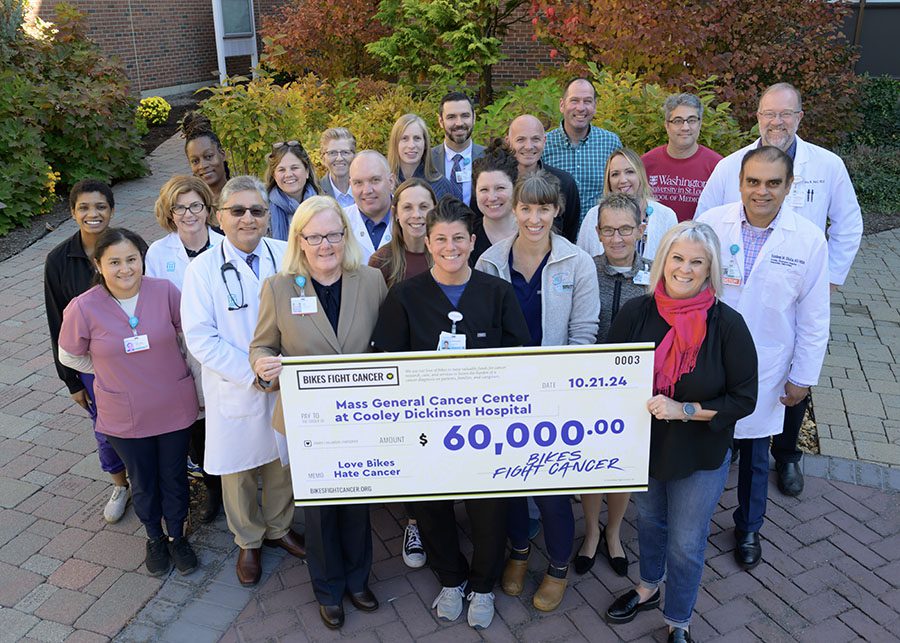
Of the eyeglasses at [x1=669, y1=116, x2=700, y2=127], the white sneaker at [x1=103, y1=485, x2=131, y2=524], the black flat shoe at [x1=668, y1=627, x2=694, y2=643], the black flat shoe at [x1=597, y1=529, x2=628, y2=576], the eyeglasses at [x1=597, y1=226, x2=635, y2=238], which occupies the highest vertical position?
the eyeglasses at [x1=669, y1=116, x2=700, y2=127]

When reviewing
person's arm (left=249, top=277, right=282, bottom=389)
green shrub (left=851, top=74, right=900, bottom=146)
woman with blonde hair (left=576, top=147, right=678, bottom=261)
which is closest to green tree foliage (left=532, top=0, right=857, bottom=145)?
green shrub (left=851, top=74, right=900, bottom=146)

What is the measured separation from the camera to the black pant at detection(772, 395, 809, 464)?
485 centimetres

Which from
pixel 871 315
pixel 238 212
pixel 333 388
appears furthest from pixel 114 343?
pixel 871 315

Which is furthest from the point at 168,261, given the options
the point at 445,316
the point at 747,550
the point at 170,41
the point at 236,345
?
the point at 170,41

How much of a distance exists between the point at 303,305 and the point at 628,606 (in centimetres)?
234

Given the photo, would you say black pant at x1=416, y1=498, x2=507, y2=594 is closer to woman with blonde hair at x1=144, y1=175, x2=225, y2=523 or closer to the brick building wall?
woman with blonde hair at x1=144, y1=175, x2=225, y2=523

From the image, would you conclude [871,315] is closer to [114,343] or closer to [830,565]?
[830,565]

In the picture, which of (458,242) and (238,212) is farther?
(238,212)

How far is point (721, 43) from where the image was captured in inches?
353

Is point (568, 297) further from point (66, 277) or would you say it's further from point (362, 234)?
point (66, 277)

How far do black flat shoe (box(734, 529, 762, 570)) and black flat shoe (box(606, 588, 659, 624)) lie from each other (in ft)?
2.17

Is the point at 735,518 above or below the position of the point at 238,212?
below

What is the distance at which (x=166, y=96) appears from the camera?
61.9ft

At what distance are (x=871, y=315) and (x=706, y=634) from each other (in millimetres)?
5583
